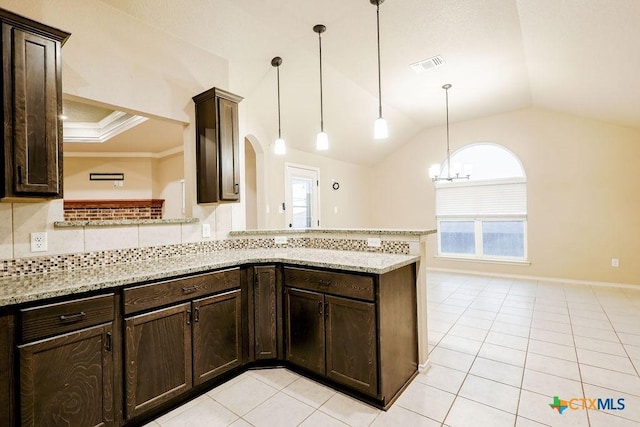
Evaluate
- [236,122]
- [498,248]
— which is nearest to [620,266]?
[498,248]

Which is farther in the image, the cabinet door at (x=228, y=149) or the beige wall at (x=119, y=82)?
the cabinet door at (x=228, y=149)

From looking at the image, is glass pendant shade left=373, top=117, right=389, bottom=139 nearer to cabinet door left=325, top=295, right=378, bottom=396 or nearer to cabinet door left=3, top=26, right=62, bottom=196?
cabinet door left=325, top=295, right=378, bottom=396

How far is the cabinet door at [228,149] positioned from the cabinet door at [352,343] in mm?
1319

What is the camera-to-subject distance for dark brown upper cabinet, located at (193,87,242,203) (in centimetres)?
259

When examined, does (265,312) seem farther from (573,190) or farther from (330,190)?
(573,190)

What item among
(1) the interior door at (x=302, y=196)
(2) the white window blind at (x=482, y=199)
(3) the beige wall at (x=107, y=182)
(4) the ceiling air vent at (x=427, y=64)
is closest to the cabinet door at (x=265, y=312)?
(1) the interior door at (x=302, y=196)

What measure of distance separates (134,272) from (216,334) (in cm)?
70

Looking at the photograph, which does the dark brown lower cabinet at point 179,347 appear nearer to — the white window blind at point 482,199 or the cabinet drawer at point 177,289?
the cabinet drawer at point 177,289

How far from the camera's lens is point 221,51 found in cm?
290

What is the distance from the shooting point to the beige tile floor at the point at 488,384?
5.86ft

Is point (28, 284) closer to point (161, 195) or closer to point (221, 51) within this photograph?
point (221, 51)

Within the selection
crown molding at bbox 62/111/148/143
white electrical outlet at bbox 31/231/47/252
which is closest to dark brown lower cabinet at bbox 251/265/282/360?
white electrical outlet at bbox 31/231/47/252

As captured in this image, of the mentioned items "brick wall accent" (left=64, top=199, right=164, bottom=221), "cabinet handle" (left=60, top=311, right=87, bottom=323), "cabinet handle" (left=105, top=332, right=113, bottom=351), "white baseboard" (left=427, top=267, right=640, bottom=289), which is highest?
"brick wall accent" (left=64, top=199, right=164, bottom=221)

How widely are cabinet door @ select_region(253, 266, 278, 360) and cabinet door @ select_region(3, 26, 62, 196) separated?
4.58 ft
